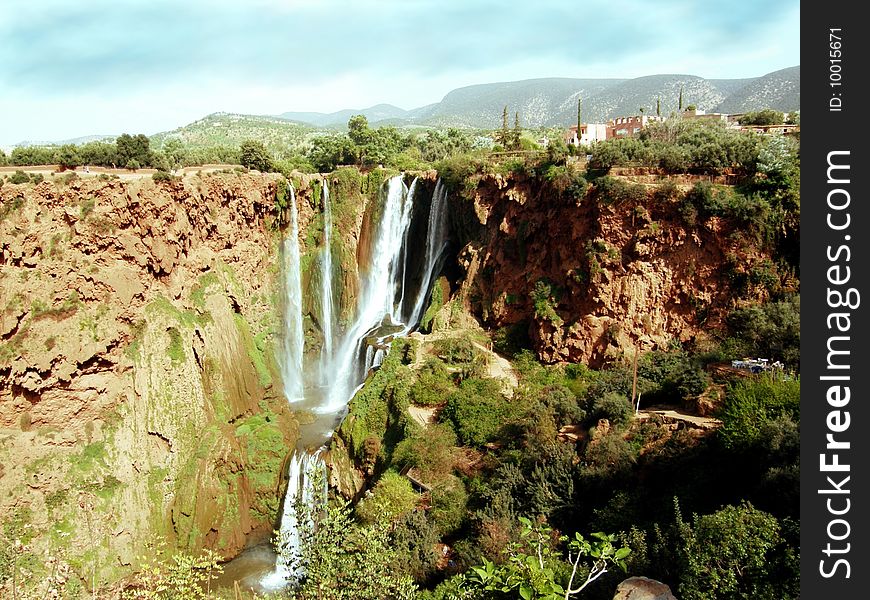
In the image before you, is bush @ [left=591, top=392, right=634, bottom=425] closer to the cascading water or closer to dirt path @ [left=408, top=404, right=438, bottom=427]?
dirt path @ [left=408, top=404, right=438, bottom=427]

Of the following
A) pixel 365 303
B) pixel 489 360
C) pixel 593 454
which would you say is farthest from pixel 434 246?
pixel 593 454

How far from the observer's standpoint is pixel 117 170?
25922 mm

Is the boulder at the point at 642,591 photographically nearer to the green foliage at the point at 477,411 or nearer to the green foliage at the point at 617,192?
the green foliage at the point at 477,411

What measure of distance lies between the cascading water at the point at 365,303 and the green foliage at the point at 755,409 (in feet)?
53.1

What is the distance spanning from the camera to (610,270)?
21.0m

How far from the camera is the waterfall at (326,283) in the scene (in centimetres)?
2995

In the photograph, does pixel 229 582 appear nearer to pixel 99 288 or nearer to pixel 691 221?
pixel 99 288

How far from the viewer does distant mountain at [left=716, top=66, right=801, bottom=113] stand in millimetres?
104562

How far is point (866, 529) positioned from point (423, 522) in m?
11.5

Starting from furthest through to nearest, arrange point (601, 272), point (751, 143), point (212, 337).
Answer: point (212, 337) < point (601, 272) < point (751, 143)

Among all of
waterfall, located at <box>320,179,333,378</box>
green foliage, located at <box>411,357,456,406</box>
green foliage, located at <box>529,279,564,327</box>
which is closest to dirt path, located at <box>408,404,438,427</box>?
green foliage, located at <box>411,357,456,406</box>

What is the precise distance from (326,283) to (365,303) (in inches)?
101

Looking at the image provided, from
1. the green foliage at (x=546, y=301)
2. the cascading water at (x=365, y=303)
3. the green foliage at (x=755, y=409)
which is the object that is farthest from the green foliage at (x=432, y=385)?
the green foliage at (x=755, y=409)

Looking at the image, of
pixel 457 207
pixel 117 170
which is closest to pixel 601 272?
pixel 457 207
